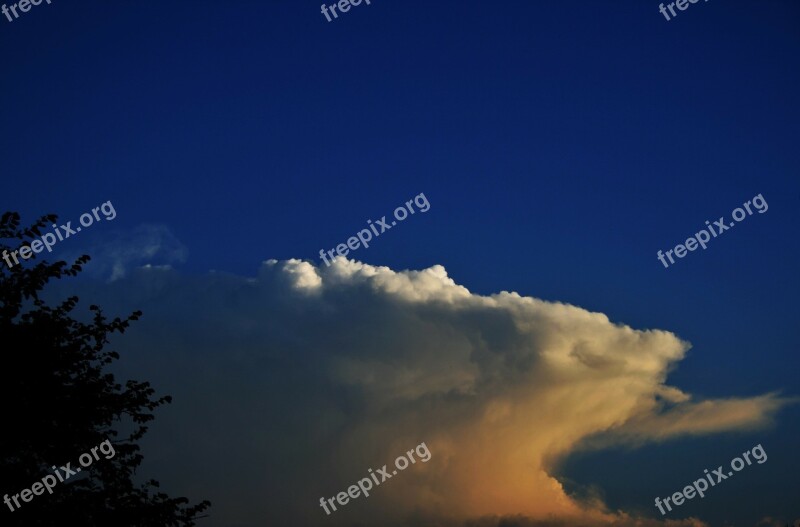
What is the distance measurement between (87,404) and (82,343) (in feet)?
5.74

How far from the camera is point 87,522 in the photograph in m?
15.9

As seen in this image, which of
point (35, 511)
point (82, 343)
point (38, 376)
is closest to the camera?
point (35, 511)

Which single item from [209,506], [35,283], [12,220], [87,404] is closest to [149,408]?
[87,404]

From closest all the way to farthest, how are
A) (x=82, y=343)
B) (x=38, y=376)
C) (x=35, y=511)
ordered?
(x=35, y=511), (x=38, y=376), (x=82, y=343)

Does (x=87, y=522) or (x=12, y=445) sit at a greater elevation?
(x=12, y=445)

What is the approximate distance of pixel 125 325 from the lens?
742 inches

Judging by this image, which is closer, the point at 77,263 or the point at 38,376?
the point at 38,376

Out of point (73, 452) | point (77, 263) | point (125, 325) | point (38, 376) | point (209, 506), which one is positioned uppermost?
point (77, 263)

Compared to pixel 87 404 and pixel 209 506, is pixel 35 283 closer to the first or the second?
pixel 87 404

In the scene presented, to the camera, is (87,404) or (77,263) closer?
(87,404)

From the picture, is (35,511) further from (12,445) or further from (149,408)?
(149,408)

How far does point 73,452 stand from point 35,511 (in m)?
1.70

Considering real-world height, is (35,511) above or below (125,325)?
below

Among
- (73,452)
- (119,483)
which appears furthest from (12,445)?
(119,483)
